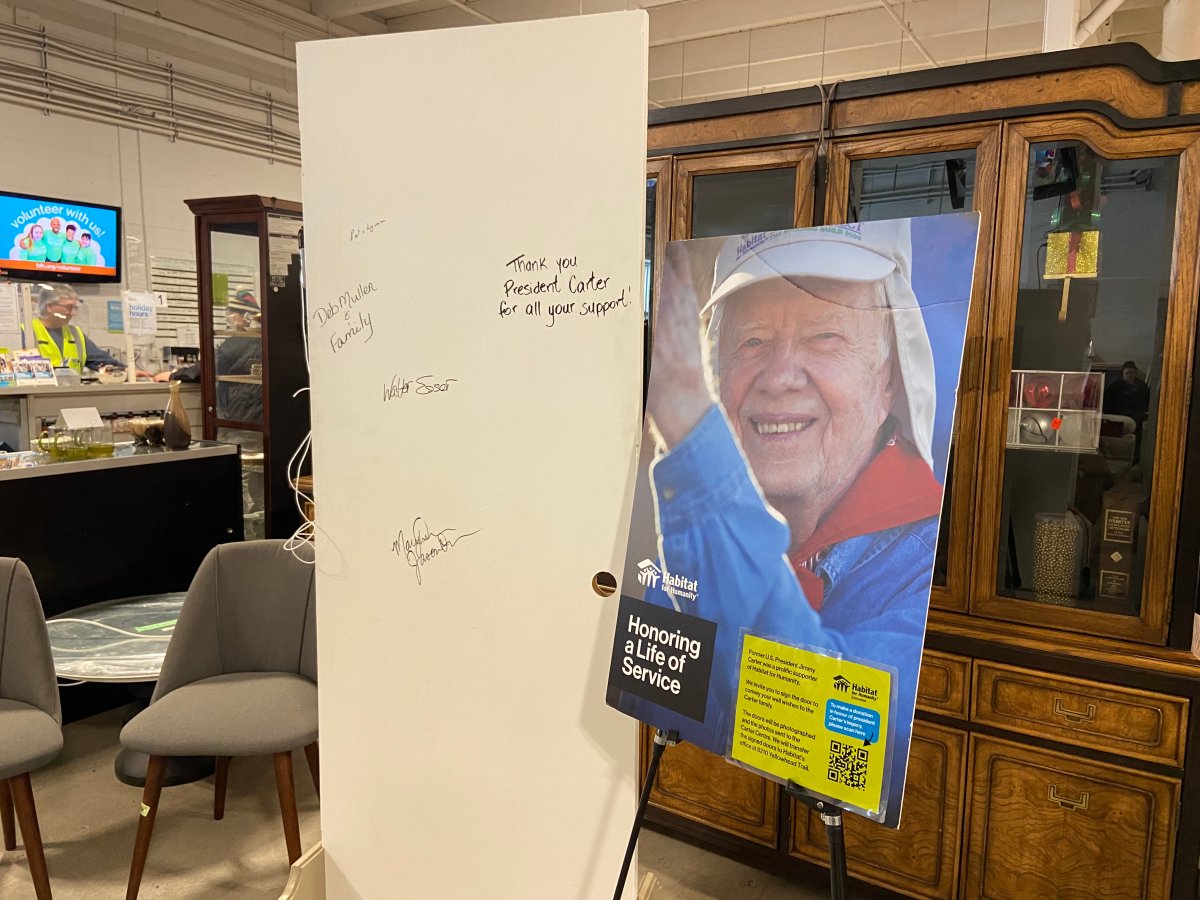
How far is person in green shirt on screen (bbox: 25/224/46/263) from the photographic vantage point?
437cm

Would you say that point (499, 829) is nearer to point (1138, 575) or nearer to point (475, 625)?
point (475, 625)

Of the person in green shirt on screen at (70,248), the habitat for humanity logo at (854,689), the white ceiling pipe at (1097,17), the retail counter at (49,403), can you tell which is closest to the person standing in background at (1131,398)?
the habitat for humanity logo at (854,689)

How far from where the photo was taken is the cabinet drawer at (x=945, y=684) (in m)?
1.96

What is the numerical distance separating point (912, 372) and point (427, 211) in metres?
0.90

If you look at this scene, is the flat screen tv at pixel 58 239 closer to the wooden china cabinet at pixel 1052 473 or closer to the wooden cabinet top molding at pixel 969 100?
the wooden cabinet top molding at pixel 969 100

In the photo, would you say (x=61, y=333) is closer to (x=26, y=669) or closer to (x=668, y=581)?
(x=26, y=669)

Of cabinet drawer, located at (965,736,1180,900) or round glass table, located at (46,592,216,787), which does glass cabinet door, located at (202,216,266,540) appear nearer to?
round glass table, located at (46,592,216,787)

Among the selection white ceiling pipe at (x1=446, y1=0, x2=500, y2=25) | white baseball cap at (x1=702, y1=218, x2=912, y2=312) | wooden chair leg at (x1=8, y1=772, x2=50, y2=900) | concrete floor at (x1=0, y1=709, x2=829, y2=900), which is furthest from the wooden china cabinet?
white ceiling pipe at (x1=446, y1=0, x2=500, y2=25)

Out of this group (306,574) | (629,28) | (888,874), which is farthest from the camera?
(306,574)

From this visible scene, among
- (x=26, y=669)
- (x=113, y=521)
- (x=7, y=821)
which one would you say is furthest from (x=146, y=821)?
(x=113, y=521)

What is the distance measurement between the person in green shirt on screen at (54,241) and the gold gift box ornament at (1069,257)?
16.0ft

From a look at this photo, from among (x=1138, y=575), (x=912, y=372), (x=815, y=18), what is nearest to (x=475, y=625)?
(x=912, y=372)

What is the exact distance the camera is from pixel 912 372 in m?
1.10

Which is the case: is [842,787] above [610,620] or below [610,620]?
below
